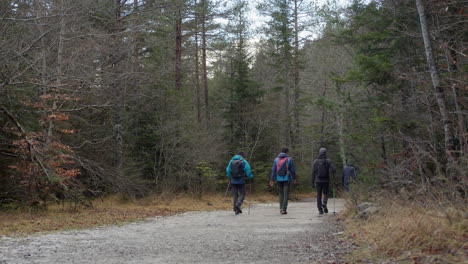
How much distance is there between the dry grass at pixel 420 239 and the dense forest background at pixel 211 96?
0.51 m

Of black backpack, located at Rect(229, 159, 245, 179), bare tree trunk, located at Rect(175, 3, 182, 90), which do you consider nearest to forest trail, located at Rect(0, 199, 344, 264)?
black backpack, located at Rect(229, 159, 245, 179)

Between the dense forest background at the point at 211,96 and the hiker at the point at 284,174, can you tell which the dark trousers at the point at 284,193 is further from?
the dense forest background at the point at 211,96

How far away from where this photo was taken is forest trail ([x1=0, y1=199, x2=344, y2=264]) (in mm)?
5867

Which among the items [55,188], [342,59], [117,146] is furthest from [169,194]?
[342,59]

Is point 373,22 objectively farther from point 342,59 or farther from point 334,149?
point 334,149

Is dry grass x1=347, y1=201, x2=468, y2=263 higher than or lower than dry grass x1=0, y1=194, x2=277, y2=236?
higher

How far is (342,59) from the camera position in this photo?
29406 mm

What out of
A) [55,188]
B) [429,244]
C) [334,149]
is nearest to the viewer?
[429,244]

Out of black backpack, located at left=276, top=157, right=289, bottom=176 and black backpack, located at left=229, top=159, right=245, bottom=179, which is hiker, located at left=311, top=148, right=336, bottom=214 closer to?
black backpack, located at left=276, top=157, right=289, bottom=176

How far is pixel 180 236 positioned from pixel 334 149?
25.6m

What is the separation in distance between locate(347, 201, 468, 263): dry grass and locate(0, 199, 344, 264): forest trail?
60 cm

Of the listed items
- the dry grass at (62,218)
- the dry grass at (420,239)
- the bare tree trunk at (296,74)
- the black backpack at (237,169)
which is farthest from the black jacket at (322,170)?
the bare tree trunk at (296,74)

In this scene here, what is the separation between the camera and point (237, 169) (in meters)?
12.6

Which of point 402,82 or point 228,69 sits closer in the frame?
point 402,82
